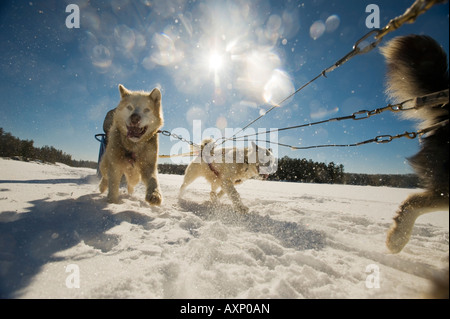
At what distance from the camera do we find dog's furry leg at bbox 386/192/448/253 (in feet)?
4.96

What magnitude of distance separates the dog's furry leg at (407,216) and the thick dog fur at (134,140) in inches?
111

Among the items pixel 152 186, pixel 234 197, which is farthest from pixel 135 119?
pixel 234 197

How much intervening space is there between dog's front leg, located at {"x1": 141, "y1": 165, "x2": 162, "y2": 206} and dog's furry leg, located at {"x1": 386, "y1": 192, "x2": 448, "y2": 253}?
2.59m

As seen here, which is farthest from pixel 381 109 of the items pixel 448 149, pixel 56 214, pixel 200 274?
pixel 56 214

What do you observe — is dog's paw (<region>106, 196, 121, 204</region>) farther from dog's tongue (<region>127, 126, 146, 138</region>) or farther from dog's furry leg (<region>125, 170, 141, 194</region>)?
dog's tongue (<region>127, 126, 146, 138</region>)

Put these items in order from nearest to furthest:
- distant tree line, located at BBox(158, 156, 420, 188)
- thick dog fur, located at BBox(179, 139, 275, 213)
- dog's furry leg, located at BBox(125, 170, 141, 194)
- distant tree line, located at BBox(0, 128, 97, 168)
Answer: dog's furry leg, located at BBox(125, 170, 141, 194)
thick dog fur, located at BBox(179, 139, 275, 213)
distant tree line, located at BBox(0, 128, 97, 168)
distant tree line, located at BBox(158, 156, 420, 188)

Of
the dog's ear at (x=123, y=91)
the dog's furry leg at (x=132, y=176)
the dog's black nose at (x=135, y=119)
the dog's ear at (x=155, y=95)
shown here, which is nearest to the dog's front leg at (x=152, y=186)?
the dog's furry leg at (x=132, y=176)

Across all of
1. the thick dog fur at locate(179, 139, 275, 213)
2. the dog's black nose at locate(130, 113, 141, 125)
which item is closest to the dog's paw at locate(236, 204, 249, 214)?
the thick dog fur at locate(179, 139, 275, 213)

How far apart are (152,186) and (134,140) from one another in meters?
0.76

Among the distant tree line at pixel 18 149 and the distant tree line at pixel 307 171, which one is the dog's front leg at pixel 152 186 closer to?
the distant tree line at pixel 18 149

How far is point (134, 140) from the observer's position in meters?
2.87

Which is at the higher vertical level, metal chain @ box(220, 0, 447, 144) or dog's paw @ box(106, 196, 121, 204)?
metal chain @ box(220, 0, 447, 144)
